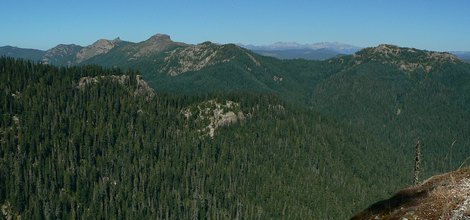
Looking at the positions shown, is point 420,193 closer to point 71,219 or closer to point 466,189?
point 466,189

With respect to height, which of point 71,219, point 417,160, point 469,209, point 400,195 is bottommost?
point 71,219

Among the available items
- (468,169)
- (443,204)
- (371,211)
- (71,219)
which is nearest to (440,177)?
(468,169)

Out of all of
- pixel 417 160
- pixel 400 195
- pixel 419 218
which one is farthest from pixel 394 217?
pixel 417 160

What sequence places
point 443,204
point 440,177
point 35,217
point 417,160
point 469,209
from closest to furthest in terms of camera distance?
point 469,209
point 443,204
point 440,177
point 417,160
point 35,217

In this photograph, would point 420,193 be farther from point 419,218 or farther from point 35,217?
point 35,217

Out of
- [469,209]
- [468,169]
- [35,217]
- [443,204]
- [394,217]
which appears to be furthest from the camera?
[35,217]

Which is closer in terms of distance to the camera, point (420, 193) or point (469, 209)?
point (469, 209)

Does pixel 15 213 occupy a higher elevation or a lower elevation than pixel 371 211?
lower
